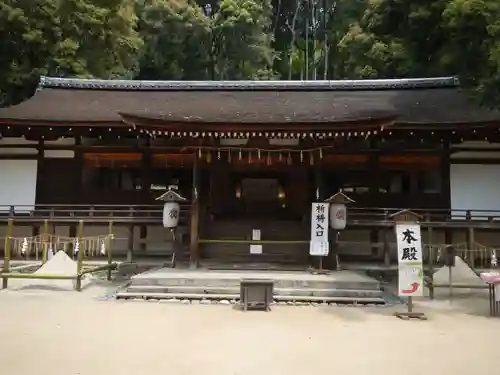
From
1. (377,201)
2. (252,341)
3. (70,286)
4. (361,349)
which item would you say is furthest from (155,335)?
(377,201)

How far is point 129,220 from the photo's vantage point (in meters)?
13.0

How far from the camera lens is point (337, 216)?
10711 mm

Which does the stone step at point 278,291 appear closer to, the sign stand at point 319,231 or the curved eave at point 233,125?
the sign stand at point 319,231

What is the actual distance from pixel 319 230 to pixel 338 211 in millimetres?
680

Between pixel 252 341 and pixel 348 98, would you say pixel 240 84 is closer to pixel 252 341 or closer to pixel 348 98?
pixel 348 98

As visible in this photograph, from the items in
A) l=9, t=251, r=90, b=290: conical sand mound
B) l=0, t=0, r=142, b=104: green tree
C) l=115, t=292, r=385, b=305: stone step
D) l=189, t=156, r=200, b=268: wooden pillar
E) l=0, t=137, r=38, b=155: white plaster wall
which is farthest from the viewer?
l=0, t=0, r=142, b=104: green tree

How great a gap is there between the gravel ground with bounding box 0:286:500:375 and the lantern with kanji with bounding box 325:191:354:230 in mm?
2802

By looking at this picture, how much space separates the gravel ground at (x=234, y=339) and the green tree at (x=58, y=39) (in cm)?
1440

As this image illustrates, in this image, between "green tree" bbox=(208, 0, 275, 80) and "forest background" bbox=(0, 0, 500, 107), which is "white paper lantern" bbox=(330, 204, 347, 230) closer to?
"forest background" bbox=(0, 0, 500, 107)

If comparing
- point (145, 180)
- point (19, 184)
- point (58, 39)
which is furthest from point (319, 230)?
point (58, 39)

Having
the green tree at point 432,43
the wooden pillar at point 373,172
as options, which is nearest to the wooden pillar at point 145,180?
the wooden pillar at point 373,172

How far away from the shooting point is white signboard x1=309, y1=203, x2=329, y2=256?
1041 cm

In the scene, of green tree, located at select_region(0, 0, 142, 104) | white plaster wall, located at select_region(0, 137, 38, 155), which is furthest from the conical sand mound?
green tree, located at select_region(0, 0, 142, 104)

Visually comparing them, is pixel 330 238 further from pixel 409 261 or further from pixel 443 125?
pixel 443 125
